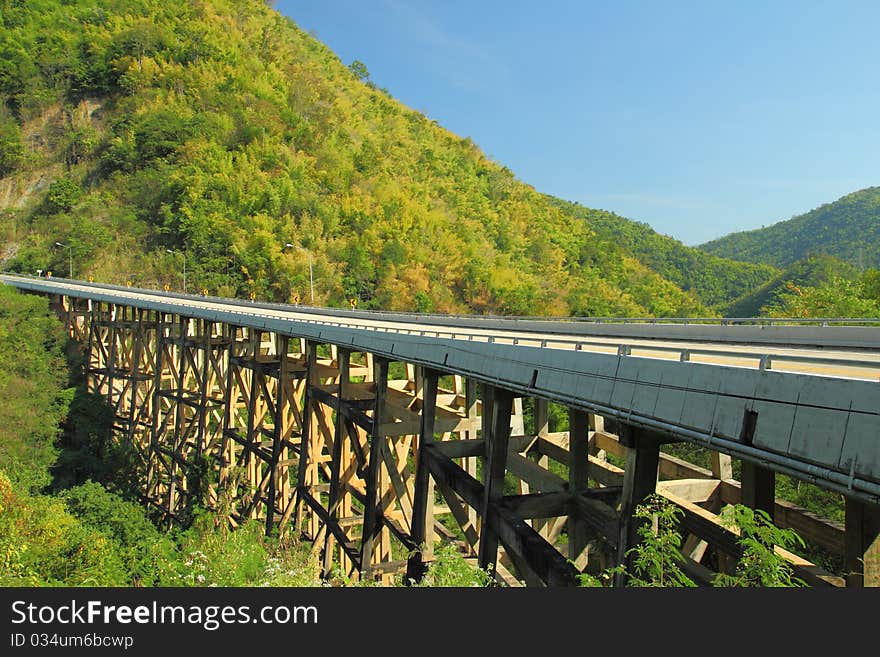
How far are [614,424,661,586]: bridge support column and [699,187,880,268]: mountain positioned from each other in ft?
377

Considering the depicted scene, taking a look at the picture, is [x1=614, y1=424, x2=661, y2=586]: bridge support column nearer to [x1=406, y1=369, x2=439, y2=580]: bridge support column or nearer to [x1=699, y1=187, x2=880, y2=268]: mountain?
[x1=406, y1=369, x2=439, y2=580]: bridge support column

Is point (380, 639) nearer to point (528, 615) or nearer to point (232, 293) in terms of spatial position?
point (528, 615)

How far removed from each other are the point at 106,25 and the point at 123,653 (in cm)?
8769

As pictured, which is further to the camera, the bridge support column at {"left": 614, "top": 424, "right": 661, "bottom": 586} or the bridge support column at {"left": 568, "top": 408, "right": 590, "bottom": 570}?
the bridge support column at {"left": 568, "top": 408, "right": 590, "bottom": 570}

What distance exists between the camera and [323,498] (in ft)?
78.0

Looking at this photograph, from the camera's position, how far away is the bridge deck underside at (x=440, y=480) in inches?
257

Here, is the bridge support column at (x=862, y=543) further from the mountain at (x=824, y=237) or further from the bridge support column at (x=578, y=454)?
the mountain at (x=824, y=237)

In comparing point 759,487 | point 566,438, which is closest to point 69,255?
point 566,438

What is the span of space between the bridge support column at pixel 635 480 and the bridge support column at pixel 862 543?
5.40 feet

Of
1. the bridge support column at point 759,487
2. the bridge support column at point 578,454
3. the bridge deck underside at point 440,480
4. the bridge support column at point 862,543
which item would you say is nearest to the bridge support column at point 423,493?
the bridge deck underside at point 440,480

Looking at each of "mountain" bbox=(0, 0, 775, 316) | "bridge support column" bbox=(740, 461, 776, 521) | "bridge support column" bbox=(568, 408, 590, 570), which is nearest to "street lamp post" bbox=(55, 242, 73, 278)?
"mountain" bbox=(0, 0, 775, 316)

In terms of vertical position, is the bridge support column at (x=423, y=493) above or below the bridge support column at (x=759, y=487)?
below

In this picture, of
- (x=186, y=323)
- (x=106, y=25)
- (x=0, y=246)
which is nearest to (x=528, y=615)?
(x=186, y=323)

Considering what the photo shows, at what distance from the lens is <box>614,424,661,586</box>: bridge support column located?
5.87 metres
